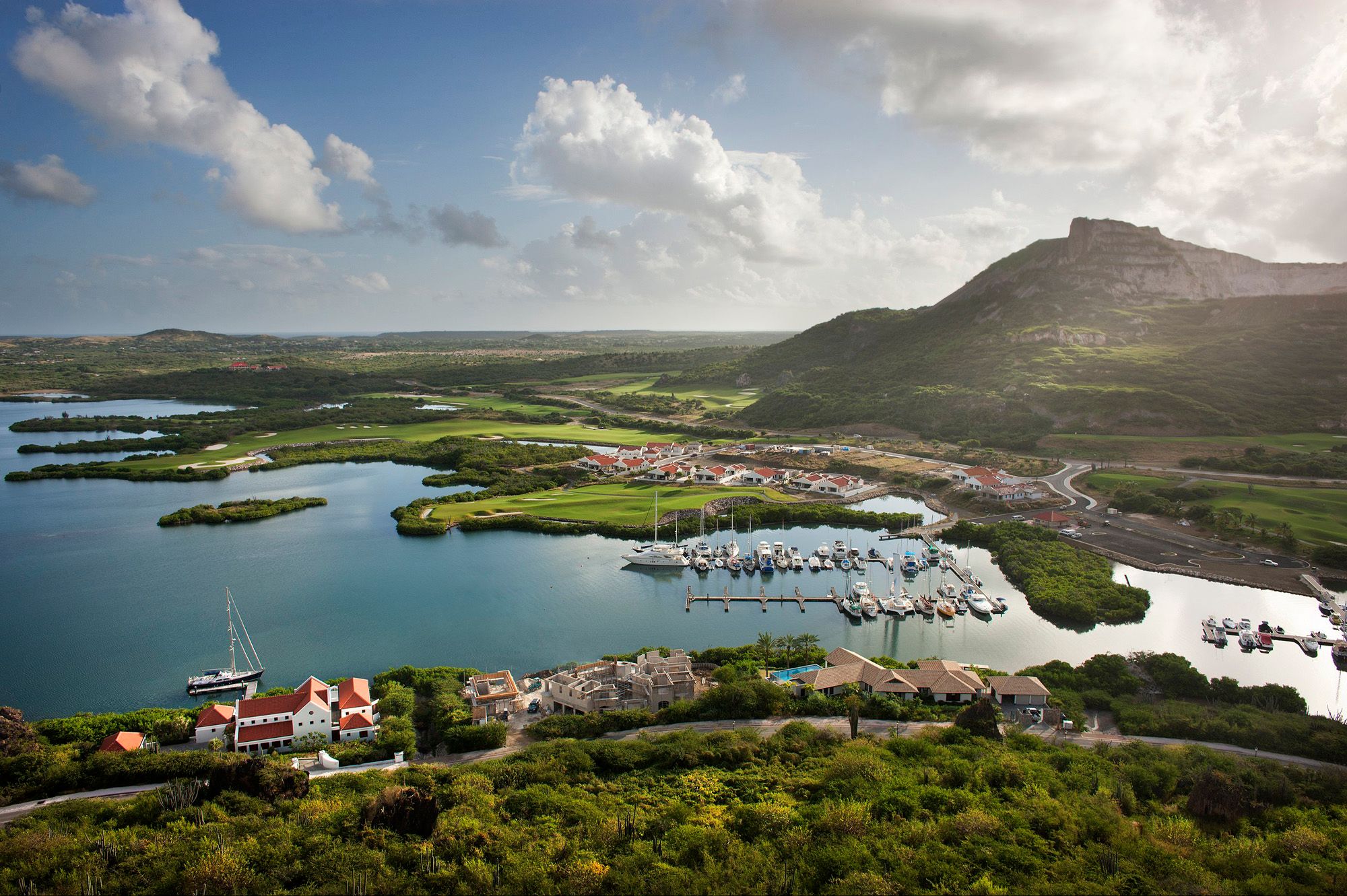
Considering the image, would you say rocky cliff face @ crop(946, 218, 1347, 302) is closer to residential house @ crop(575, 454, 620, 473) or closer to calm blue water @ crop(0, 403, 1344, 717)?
residential house @ crop(575, 454, 620, 473)

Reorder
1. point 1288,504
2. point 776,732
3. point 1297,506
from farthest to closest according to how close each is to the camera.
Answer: point 1288,504, point 1297,506, point 776,732

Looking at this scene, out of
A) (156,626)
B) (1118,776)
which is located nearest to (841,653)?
(1118,776)

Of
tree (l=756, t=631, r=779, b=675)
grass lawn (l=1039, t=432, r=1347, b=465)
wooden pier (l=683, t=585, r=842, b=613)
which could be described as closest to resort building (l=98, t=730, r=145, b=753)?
tree (l=756, t=631, r=779, b=675)

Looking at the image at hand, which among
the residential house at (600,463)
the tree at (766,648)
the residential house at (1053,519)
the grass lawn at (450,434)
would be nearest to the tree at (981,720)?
the tree at (766,648)

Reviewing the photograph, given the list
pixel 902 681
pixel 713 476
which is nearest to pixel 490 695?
pixel 902 681

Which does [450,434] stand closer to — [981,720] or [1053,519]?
[1053,519]

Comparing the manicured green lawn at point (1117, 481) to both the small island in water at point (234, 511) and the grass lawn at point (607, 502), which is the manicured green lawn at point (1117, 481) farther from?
the small island in water at point (234, 511)

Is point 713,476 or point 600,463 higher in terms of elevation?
point 600,463

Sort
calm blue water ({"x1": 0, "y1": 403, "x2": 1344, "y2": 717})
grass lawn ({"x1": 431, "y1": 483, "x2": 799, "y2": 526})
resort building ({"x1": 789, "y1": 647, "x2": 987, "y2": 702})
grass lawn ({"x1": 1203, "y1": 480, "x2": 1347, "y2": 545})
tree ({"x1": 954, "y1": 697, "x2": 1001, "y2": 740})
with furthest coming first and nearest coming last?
grass lawn ({"x1": 431, "y1": 483, "x2": 799, "y2": 526}) → grass lawn ({"x1": 1203, "y1": 480, "x2": 1347, "y2": 545}) → calm blue water ({"x1": 0, "y1": 403, "x2": 1344, "y2": 717}) → resort building ({"x1": 789, "y1": 647, "x2": 987, "y2": 702}) → tree ({"x1": 954, "y1": 697, "x2": 1001, "y2": 740})
